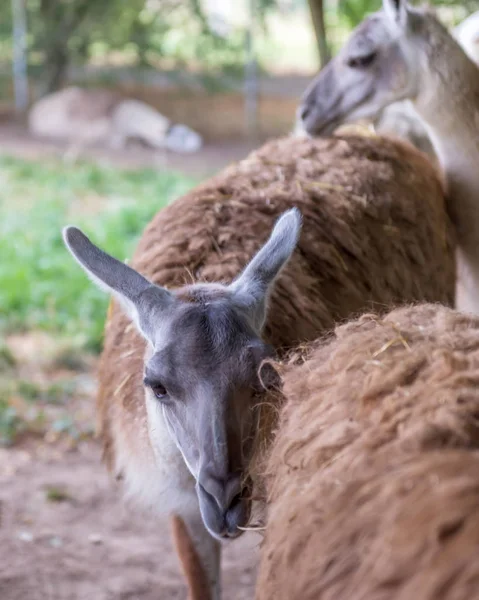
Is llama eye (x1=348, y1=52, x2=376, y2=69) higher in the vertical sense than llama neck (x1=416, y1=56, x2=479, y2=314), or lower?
higher

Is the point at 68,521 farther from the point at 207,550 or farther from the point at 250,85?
the point at 250,85

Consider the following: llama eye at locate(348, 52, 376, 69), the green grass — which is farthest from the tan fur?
the green grass

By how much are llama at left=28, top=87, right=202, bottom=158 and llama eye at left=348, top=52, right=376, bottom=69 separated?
9.25 meters

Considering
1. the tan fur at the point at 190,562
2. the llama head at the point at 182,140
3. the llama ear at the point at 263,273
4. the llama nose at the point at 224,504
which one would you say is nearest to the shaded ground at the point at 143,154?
the llama head at the point at 182,140

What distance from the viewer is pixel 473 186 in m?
4.91

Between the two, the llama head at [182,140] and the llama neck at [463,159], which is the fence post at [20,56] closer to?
the llama head at [182,140]

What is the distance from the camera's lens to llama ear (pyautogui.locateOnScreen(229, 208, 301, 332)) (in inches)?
123

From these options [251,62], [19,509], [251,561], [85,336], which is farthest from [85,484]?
[251,62]

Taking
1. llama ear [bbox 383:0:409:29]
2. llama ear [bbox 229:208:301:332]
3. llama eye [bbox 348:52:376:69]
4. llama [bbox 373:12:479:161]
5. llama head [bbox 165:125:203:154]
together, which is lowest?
llama head [bbox 165:125:203:154]

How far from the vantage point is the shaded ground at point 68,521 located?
4.35 m

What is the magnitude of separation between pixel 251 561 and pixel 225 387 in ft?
7.09

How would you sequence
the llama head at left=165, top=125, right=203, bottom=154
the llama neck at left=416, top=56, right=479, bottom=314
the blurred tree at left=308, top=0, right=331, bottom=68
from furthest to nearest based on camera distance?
1. the llama head at left=165, top=125, right=203, bottom=154
2. the blurred tree at left=308, top=0, right=331, bottom=68
3. the llama neck at left=416, top=56, right=479, bottom=314

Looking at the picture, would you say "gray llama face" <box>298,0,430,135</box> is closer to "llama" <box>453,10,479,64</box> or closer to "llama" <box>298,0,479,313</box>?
"llama" <box>298,0,479,313</box>

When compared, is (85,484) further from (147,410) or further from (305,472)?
(305,472)
